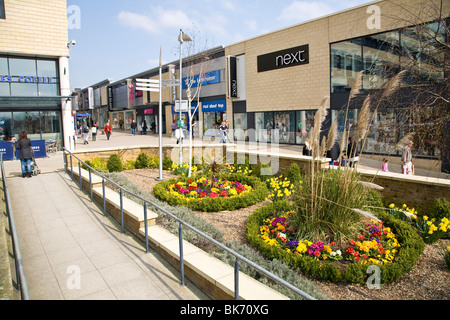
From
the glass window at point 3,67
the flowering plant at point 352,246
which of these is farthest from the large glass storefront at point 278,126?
the glass window at point 3,67

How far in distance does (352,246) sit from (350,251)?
0.87 ft

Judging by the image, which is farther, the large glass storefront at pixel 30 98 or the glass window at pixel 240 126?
the glass window at pixel 240 126

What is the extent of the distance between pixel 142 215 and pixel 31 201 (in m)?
4.16

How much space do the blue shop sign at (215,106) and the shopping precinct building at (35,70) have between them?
463 inches

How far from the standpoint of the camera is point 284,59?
805 inches

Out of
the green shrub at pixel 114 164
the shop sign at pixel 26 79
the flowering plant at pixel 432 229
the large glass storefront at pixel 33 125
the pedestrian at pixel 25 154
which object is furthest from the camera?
the large glass storefront at pixel 33 125

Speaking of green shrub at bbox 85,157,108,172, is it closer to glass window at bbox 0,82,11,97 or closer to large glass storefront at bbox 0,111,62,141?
large glass storefront at bbox 0,111,62,141

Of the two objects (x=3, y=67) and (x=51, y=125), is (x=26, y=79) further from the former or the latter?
(x=51, y=125)

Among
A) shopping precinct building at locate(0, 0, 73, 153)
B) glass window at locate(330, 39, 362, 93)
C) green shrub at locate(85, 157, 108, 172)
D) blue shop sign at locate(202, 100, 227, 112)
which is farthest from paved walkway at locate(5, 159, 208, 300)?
blue shop sign at locate(202, 100, 227, 112)

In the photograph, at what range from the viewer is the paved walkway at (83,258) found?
13.8 ft

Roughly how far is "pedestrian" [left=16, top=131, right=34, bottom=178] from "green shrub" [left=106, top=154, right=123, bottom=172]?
8.21ft

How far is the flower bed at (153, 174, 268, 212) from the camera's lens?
7.87 meters

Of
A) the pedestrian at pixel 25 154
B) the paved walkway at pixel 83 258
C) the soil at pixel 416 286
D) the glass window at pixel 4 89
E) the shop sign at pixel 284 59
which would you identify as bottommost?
the soil at pixel 416 286

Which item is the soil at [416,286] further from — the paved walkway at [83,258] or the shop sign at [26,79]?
the shop sign at [26,79]
